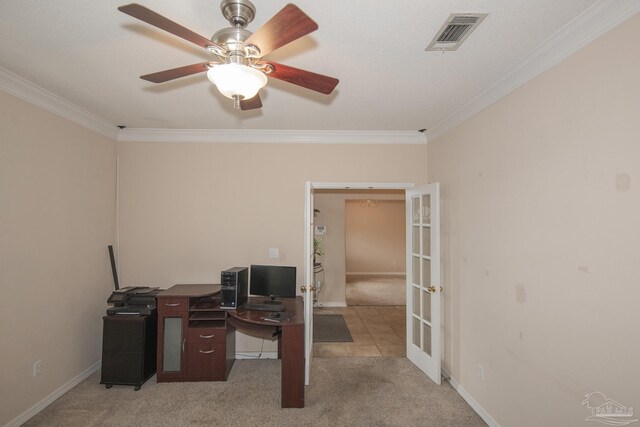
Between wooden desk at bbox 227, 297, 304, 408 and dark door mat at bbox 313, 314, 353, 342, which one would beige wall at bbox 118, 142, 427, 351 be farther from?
dark door mat at bbox 313, 314, 353, 342

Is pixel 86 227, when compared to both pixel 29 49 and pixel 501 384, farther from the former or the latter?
pixel 501 384

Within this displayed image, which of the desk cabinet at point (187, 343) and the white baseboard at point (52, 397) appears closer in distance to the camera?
the white baseboard at point (52, 397)

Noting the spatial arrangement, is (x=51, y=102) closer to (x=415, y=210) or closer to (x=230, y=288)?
(x=230, y=288)

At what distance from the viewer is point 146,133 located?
3705 mm

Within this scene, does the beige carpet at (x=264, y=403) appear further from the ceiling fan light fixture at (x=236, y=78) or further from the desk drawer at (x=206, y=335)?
the ceiling fan light fixture at (x=236, y=78)

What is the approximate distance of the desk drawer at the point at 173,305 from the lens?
3.10 m

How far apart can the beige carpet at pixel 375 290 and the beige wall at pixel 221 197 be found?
3.46 metres

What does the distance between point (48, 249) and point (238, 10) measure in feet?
9.17

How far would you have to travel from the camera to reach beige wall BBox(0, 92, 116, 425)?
2398 mm

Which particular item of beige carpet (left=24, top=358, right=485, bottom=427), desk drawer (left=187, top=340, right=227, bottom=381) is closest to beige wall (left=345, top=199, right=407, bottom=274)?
beige carpet (left=24, top=358, right=485, bottom=427)

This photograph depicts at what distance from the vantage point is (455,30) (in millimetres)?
1752

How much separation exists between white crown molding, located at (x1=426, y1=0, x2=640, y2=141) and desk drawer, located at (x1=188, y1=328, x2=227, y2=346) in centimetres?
328

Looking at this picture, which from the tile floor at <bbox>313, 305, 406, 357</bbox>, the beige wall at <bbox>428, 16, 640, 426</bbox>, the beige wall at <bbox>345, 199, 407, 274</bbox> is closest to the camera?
the beige wall at <bbox>428, 16, 640, 426</bbox>

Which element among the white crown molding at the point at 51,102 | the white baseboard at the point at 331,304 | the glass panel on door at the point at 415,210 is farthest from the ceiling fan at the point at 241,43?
the white baseboard at the point at 331,304
